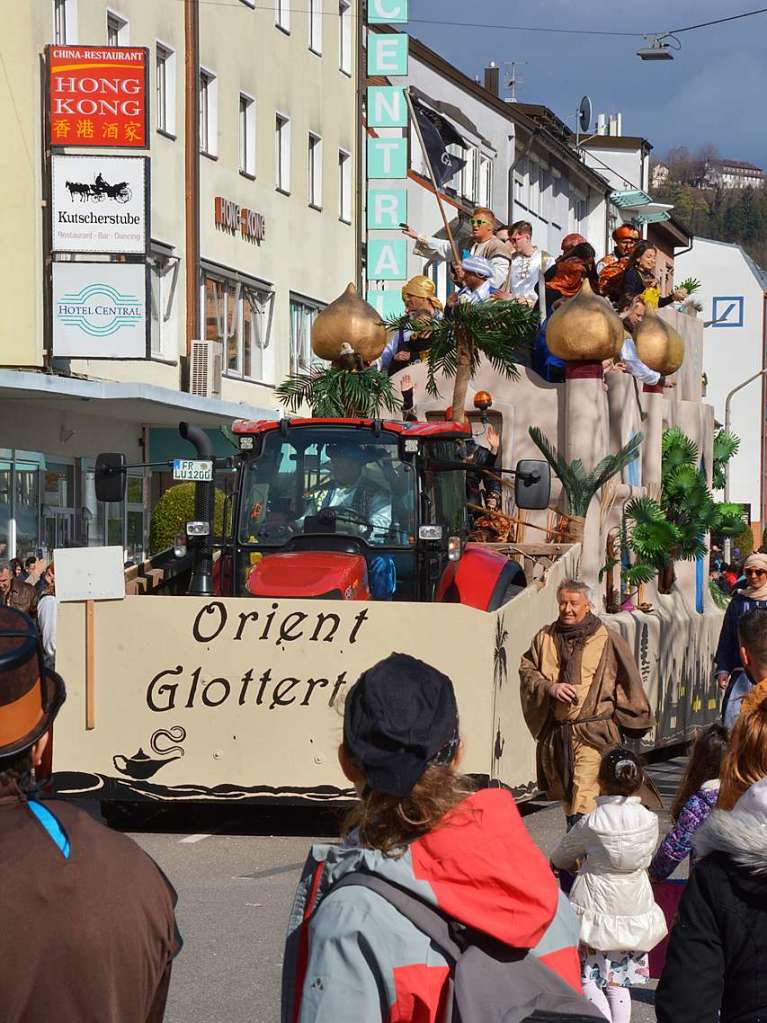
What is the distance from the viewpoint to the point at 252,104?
3259cm

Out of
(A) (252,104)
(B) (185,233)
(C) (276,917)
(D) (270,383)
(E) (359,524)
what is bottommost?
(C) (276,917)

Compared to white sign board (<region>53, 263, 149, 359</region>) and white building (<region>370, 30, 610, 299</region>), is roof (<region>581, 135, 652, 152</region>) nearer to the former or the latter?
white building (<region>370, 30, 610, 299</region>)

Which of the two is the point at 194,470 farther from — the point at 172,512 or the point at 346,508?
the point at 172,512

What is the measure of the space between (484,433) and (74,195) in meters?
10.9

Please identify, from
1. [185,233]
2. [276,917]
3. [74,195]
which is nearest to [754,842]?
[276,917]

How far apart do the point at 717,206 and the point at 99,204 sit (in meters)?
96.7

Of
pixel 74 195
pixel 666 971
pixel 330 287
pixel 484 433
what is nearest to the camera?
pixel 666 971

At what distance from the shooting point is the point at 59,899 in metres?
2.85

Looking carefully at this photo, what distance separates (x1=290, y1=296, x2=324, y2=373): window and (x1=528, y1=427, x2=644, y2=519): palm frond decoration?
2029cm

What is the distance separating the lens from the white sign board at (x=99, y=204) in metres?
24.0

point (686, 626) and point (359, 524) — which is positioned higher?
point (359, 524)

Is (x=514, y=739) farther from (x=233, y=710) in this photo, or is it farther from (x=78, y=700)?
(x=78, y=700)

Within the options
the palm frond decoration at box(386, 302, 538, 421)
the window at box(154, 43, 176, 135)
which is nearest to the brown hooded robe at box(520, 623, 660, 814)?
the palm frond decoration at box(386, 302, 538, 421)

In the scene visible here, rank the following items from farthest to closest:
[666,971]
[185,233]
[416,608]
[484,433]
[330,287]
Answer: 1. [330,287]
2. [185,233]
3. [484,433]
4. [416,608]
5. [666,971]
